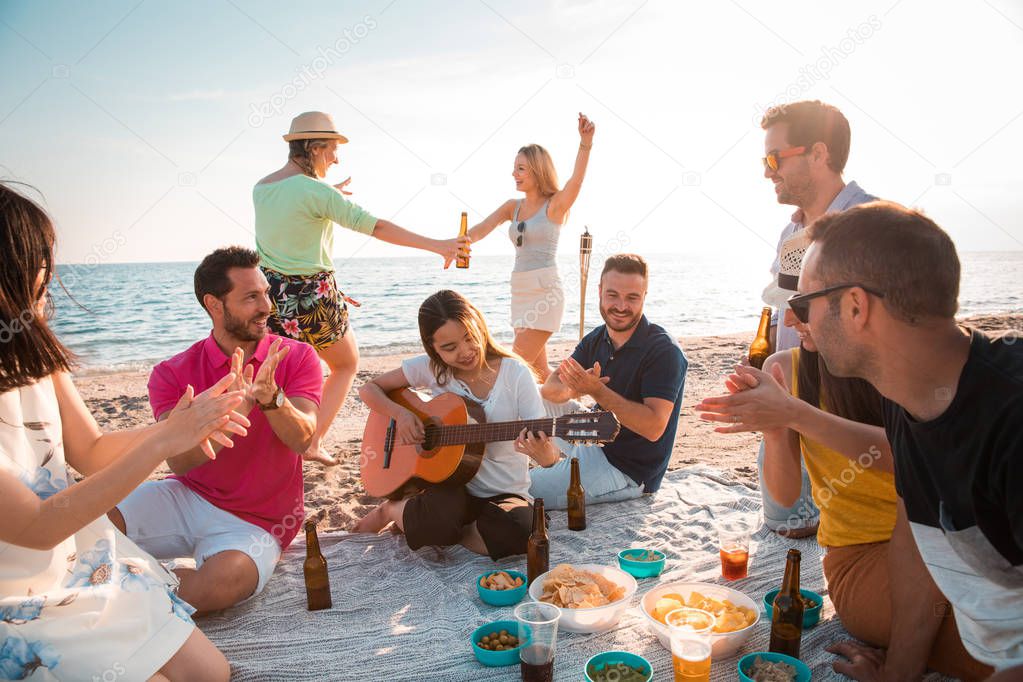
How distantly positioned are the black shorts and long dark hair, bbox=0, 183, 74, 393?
217cm

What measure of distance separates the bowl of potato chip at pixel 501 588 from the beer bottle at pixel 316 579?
2.57 feet


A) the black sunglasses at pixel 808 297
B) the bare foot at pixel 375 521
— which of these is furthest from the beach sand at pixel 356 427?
the black sunglasses at pixel 808 297

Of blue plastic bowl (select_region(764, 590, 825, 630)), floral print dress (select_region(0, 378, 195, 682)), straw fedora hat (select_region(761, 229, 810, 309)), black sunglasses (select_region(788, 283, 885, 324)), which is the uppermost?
straw fedora hat (select_region(761, 229, 810, 309))

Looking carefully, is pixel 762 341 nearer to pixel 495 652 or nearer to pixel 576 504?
pixel 576 504

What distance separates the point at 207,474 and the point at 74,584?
1.34 metres

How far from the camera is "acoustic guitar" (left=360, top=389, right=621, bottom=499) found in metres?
3.74

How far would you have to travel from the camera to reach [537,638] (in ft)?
8.45

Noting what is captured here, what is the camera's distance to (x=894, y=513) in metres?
2.88

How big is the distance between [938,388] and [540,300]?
14.3ft

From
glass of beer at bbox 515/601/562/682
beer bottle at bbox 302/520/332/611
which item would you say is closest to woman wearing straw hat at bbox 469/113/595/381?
beer bottle at bbox 302/520/332/611

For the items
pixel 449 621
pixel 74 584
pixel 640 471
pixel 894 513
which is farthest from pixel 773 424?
pixel 74 584

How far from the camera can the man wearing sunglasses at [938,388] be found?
73.6 inches

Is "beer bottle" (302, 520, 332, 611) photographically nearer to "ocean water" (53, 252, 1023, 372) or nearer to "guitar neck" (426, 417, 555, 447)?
"guitar neck" (426, 417, 555, 447)

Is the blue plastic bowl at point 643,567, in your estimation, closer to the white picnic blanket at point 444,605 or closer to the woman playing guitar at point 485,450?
the white picnic blanket at point 444,605
